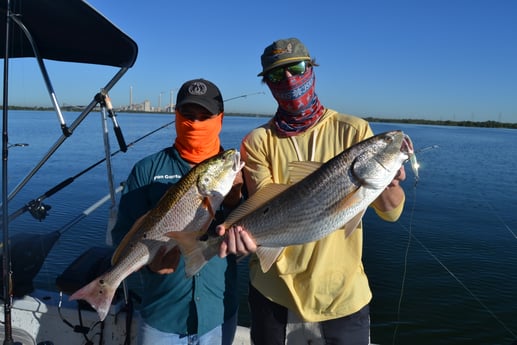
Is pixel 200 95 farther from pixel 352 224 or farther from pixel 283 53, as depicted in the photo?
pixel 352 224

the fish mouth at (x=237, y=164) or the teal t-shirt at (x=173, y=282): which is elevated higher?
the fish mouth at (x=237, y=164)

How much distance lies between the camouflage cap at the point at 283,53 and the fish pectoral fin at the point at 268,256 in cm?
152

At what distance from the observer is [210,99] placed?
3.57 meters

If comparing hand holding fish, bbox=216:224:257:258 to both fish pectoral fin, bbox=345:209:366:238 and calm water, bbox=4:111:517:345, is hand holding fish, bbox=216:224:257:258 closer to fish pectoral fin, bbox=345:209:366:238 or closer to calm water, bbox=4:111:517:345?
fish pectoral fin, bbox=345:209:366:238

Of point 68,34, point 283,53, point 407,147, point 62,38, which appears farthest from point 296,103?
point 62,38

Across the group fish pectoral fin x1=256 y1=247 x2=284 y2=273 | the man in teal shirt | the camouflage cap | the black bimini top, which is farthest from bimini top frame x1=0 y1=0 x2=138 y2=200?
fish pectoral fin x1=256 y1=247 x2=284 y2=273

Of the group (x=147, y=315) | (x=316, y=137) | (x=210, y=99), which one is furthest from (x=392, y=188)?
(x=147, y=315)

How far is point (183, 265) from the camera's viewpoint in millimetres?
3498

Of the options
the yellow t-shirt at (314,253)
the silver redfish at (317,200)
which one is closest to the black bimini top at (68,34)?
the yellow t-shirt at (314,253)

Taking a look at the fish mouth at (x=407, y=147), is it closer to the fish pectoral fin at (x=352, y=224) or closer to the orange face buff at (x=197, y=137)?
the fish pectoral fin at (x=352, y=224)

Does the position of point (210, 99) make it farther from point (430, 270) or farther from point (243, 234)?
point (430, 270)

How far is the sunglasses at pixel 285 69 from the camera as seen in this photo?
3.36 meters

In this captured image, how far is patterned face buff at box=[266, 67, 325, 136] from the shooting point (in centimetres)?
340

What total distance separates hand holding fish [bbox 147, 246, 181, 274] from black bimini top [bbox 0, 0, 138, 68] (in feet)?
8.93
